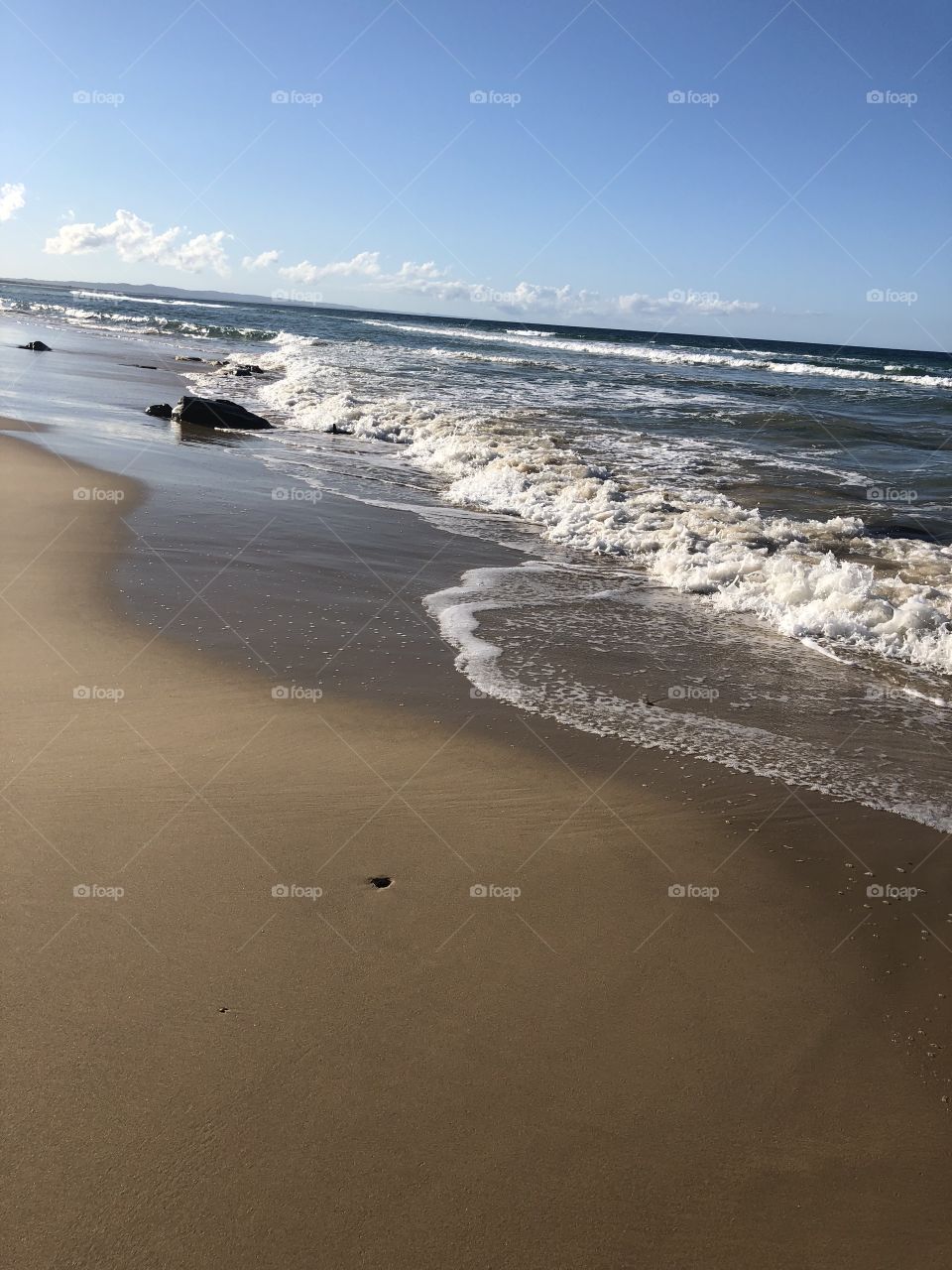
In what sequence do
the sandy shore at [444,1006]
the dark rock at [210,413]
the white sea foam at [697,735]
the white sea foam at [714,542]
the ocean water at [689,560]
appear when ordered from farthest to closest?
the dark rock at [210,413], the white sea foam at [714,542], the ocean water at [689,560], the white sea foam at [697,735], the sandy shore at [444,1006]

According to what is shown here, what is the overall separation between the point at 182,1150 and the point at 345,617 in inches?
172

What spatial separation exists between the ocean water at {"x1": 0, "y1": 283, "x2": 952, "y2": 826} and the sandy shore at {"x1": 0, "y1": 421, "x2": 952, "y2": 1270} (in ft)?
2.59

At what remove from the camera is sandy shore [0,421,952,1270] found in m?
2.30

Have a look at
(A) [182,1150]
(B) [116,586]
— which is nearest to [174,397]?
(B) [116,586]

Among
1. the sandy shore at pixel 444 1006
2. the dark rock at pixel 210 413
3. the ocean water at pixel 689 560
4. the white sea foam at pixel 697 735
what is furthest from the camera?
the dark rock at pixel 210 413

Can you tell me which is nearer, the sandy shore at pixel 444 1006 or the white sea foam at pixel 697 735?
the sandy shore at pixel 444 1006

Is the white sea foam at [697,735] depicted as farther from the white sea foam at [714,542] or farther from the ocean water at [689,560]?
the white sea foam at [714,542]

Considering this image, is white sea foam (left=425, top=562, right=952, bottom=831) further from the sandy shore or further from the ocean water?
the sandy shore

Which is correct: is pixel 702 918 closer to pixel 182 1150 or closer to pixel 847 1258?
pixel 847 1258

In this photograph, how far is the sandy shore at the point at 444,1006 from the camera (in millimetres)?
2299

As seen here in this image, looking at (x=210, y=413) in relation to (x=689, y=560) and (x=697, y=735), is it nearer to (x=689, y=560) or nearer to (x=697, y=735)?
(x=689, y=560)

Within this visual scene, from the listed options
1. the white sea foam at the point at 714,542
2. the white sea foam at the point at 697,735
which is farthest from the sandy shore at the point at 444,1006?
the white sea foam at the point at 714,542

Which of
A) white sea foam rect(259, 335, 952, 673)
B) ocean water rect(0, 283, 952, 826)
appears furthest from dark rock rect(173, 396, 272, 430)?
white sea foam rect(259, 335, 952, 673)

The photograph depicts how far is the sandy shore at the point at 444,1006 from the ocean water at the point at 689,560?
0.79m
